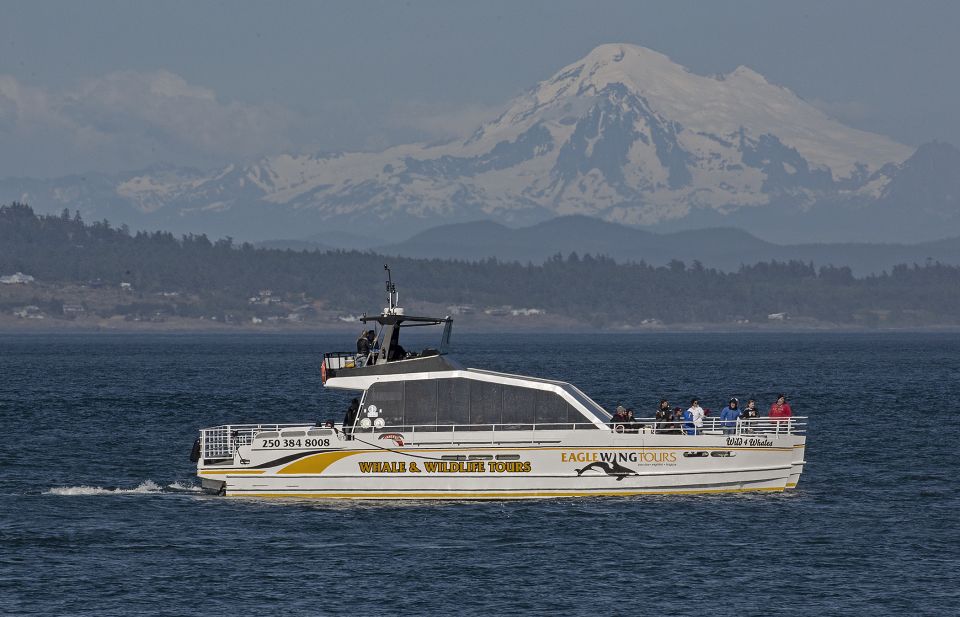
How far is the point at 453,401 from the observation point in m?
40.8

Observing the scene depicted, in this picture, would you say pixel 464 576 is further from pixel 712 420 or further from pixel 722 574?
pixel 712 420

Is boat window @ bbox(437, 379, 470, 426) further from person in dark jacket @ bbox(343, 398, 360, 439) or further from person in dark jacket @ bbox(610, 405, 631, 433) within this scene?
person in dark jacket @ bbox(610, 405, 631, 433)

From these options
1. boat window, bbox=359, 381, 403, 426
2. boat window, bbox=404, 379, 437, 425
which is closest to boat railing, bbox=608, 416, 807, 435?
boat window, bbox=404, 379, 437, 425

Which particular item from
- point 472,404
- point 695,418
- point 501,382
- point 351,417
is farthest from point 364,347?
point 695,418

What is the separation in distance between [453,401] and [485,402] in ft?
2.84

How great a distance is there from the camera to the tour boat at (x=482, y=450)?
132 feet

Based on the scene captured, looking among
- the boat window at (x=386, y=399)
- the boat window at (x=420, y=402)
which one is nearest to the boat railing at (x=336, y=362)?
the boat window at (x=386, y=399)

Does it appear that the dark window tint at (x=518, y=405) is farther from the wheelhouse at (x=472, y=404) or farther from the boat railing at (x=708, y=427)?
the boat railing at (x=708, y=427)

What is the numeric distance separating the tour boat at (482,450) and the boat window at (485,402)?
0.09 ft

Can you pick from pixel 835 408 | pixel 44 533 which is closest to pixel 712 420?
pixel 44 533

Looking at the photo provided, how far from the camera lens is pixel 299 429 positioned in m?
40.8

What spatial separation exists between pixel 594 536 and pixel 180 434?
3307 centimetres

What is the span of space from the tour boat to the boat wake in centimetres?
405

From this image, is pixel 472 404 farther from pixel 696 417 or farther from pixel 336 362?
pixel 696 417
